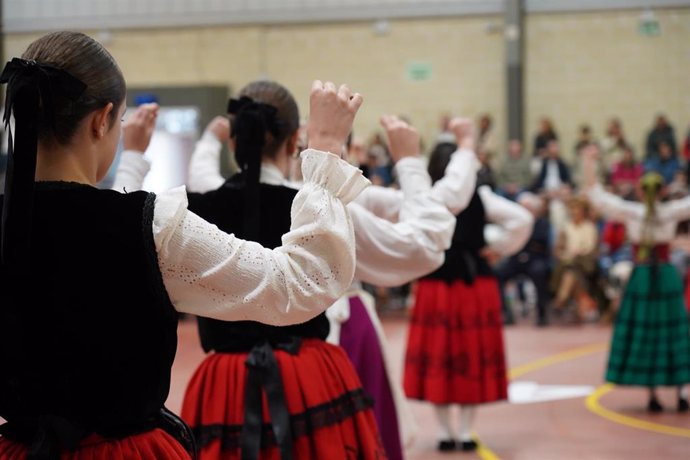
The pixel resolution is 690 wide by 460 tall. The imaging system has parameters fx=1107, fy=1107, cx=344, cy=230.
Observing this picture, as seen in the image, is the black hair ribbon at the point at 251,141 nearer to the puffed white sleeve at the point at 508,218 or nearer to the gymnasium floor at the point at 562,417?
the gymnasium floor at the point at 562,417

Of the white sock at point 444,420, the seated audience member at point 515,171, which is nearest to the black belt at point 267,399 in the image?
the white sock at point 444,420

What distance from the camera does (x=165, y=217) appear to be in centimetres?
167

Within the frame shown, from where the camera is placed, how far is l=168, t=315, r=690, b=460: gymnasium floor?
224 inches

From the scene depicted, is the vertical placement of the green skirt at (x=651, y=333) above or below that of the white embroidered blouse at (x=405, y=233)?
below

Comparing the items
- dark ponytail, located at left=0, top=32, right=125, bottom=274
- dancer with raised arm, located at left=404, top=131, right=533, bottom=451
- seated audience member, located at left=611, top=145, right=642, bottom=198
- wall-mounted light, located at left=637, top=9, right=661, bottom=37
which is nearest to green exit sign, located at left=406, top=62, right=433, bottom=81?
wall-mounted light, located at left=637, top=9, right=661, bottom=37

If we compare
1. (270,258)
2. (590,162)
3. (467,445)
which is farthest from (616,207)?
(270,258)

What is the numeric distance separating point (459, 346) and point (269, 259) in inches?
165

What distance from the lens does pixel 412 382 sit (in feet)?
19.3

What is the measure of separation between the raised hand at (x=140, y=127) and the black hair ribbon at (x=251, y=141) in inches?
8.4

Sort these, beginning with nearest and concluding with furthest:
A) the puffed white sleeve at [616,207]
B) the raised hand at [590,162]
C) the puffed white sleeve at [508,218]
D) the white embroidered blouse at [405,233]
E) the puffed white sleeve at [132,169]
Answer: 1. the white embroidered blouse at [405,233]
2. the puffed white sleeve at [132,169]
3. the puffed white sleeve at [508,218]
4. the raised hand at [590,162]
5. the puffed white sleeve at [616,207]

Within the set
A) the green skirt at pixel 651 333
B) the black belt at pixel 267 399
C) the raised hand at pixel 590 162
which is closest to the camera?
the black belt at pixel 267 399

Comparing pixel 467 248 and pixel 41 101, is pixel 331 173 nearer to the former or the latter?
pixel 41 101

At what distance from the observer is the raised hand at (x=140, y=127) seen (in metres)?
2.89

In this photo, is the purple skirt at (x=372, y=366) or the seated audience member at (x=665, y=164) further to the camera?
the seated audience member at (x=665, y=164)
